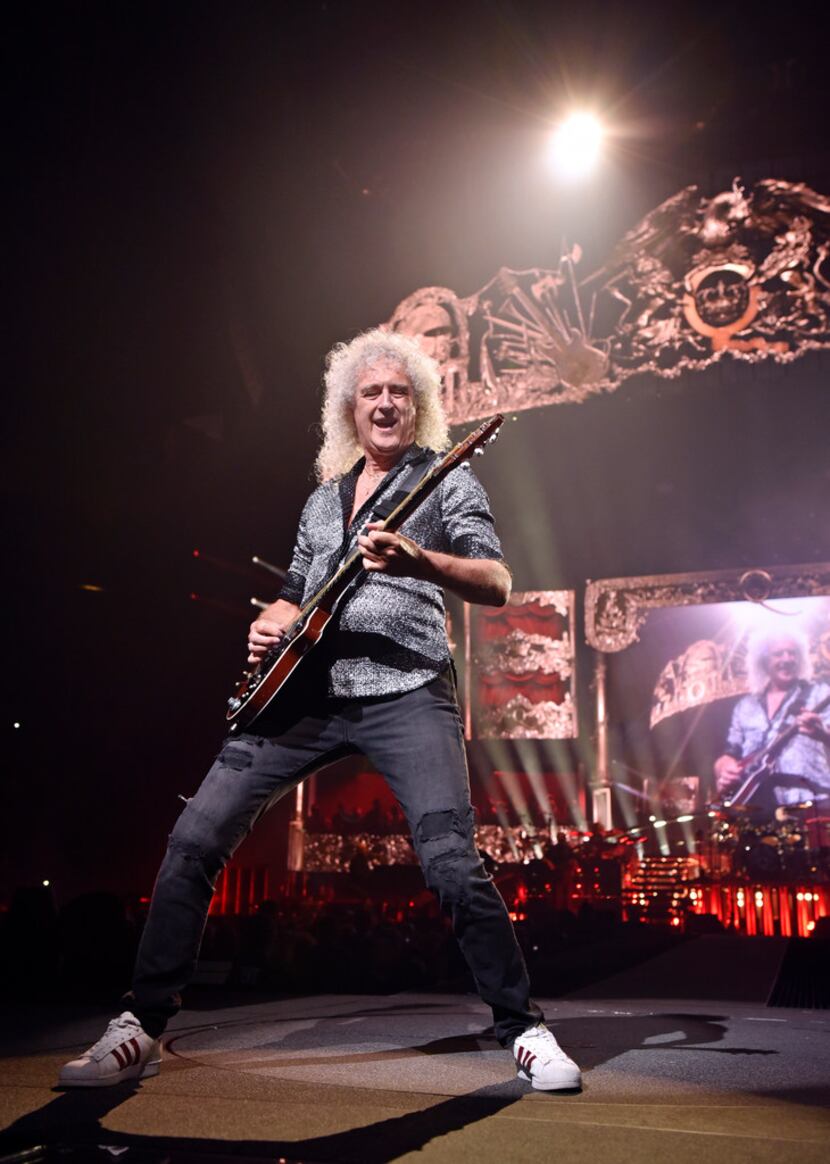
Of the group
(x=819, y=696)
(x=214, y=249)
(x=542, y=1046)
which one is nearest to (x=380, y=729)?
(x=542, y=1046)

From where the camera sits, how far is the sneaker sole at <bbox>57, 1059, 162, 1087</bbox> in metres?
2.14

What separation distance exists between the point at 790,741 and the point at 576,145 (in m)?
9.78

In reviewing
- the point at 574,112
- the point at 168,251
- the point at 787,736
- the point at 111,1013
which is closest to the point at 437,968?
the point at 111,1013

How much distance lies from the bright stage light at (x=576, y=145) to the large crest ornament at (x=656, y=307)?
1062 millimetres

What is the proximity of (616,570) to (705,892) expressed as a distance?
756cm

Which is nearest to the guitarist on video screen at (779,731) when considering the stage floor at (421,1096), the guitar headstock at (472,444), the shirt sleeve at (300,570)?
the stage floor at (421,1096)

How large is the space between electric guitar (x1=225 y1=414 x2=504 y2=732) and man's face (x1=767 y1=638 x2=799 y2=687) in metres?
14.6

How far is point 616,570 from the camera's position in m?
17.0

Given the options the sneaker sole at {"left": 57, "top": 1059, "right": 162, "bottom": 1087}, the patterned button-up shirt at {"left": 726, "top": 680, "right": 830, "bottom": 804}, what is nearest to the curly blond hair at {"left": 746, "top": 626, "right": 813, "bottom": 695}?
the patterned button-up shirt at {"left": 726, "top": 680, "right": 830, "bottom": 804}

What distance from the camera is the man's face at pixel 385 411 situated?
2768 millimetres

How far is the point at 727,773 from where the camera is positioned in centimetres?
1581

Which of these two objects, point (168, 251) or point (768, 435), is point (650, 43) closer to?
point (168, 251)

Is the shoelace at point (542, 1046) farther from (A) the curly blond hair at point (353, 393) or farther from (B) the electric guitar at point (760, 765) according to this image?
(B) the electric guitar at point (760, 765)

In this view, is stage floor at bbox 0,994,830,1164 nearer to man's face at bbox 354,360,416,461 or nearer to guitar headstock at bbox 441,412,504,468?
guitar headstock at bbox 441,412,504,468
